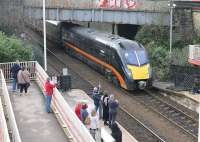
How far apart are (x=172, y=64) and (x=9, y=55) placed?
9.94 meters

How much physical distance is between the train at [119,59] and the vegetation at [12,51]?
17.3 feet

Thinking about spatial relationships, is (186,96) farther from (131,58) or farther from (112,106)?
(112,106)

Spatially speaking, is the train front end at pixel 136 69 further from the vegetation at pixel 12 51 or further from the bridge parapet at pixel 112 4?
the bridge parapet at pixel 112 4

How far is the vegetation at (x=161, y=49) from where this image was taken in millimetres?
31469

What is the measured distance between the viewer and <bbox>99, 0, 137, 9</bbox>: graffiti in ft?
123

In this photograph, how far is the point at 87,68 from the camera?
35.8 metres

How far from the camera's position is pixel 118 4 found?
38.0 meters

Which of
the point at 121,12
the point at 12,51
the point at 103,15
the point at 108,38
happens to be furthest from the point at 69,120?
the point at 103,15

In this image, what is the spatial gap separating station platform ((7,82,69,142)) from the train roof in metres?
10.6

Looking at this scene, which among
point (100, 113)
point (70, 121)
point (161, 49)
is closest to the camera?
point (70, 121)

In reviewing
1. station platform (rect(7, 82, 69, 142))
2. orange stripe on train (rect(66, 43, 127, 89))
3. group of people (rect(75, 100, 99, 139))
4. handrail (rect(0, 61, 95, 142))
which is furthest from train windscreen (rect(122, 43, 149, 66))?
group of people (rect(75, 100, 99, 139))

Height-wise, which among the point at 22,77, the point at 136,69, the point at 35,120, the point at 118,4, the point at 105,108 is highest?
the point at 118,4

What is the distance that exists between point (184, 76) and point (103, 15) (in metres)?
12.3

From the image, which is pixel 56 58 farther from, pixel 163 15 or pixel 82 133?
pixel 82 133
